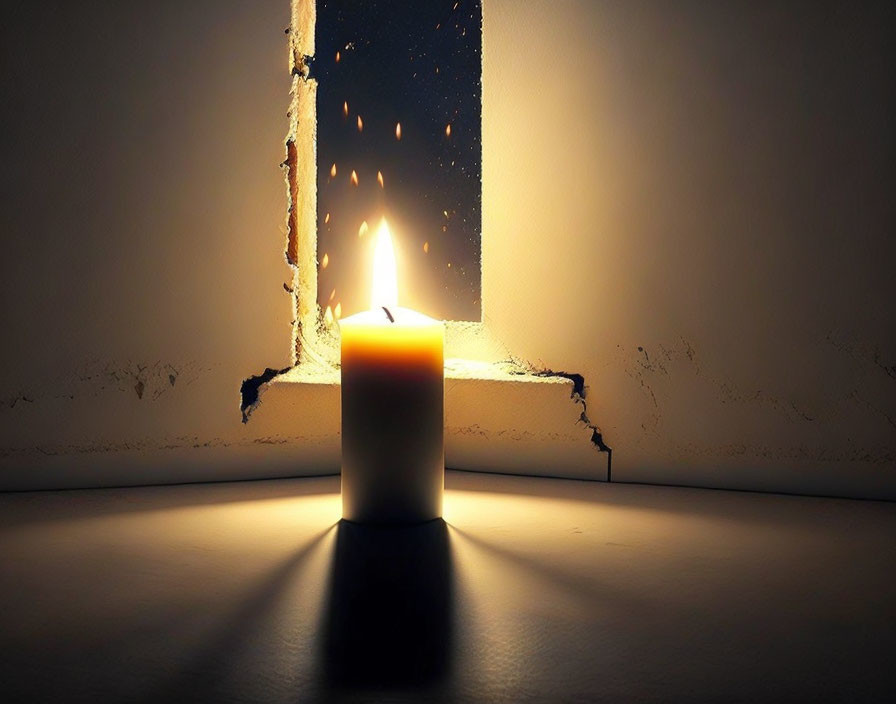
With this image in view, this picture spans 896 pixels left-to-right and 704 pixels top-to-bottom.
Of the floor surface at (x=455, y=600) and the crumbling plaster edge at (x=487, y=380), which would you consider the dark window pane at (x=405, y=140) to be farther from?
the floor surface at (x=455, y=600)

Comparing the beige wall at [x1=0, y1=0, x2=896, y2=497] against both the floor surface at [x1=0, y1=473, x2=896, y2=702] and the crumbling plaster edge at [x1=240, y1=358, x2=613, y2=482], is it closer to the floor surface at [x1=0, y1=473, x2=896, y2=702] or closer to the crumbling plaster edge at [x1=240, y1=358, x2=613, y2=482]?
the crumbling plaster edge at [x1=240, y1=358, x2=613, y2=482]

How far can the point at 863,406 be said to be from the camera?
119cm

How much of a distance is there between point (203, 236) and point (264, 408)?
10.2 inches

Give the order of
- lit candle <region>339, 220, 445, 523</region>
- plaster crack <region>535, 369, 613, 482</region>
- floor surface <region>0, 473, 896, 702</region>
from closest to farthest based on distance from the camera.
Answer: floor surface <region>0, 473, 896, 702</region>
lit candle <region>339, 220, 445, 523</region>
plaster crack <region>535, 369, 613, 482</region>

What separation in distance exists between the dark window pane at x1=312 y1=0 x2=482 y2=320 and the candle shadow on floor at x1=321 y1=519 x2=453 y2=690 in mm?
493

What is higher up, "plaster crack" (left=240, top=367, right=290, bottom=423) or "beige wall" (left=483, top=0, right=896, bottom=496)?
"beige wall" (left=483, top=0, right=896, bottom=496)

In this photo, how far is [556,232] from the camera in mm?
1313

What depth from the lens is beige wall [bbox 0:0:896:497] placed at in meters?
1.19

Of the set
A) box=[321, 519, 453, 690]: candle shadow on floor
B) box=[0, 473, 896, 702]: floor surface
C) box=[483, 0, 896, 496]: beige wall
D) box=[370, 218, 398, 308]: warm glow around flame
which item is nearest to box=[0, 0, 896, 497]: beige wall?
box=[483, 0, 896, 496]: beige wall

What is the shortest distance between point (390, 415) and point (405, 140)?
0.53m

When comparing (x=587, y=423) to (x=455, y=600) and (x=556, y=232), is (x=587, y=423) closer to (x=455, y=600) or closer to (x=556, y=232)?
(x=556, y=232)

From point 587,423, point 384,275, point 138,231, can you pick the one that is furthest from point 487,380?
point 138,231

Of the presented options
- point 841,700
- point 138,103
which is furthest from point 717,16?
point 841,700

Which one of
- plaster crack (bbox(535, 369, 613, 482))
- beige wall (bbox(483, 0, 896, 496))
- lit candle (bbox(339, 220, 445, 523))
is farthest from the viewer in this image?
plaster crack (bbox(535, 369, 613, 482))
